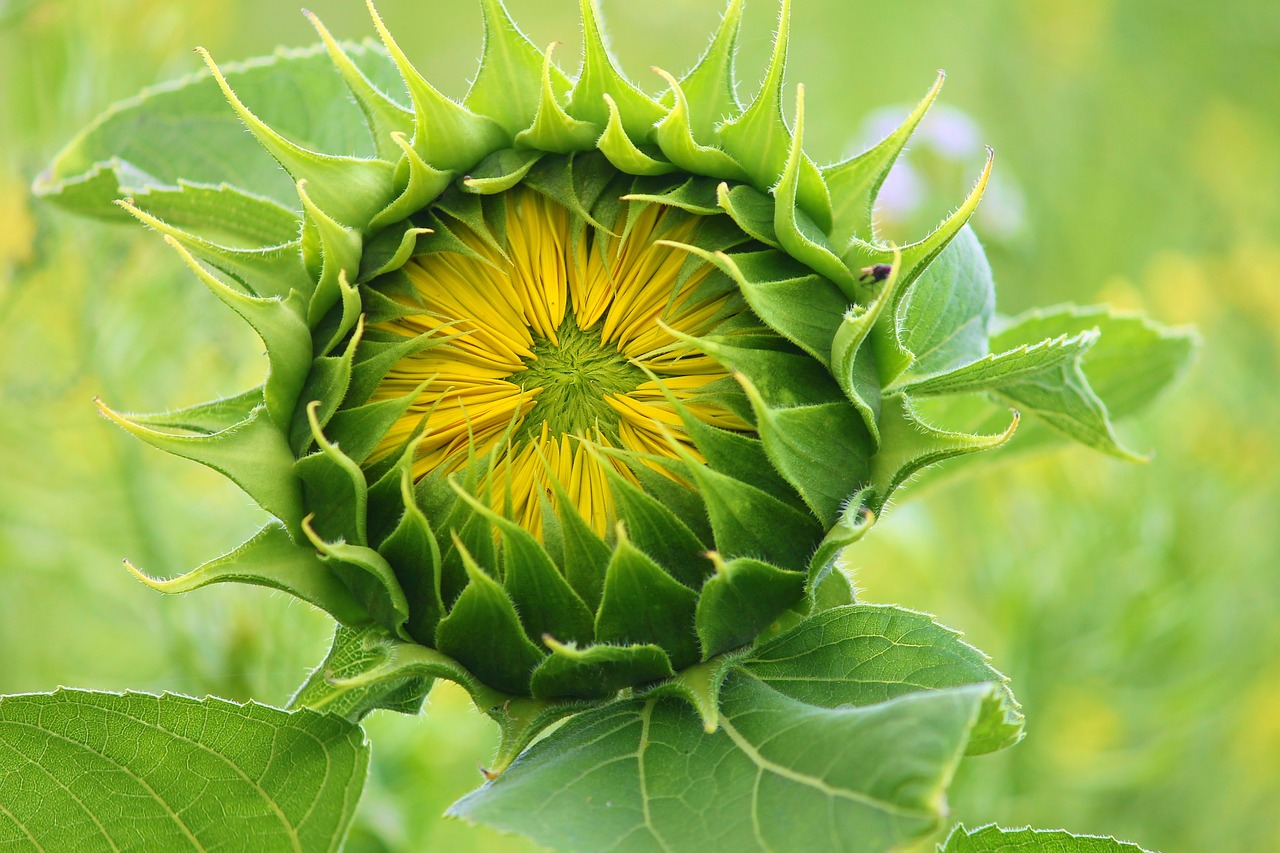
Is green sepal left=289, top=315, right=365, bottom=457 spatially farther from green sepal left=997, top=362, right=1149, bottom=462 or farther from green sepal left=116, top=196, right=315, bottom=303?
green sepal left=997, top=362, right=1149, bottom=462

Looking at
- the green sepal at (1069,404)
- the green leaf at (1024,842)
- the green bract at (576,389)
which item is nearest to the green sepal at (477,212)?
the green bract at (576,389)

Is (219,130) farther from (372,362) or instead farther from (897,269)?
(897,269)

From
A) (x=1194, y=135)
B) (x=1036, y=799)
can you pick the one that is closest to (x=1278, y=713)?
(x=1036, y=799)

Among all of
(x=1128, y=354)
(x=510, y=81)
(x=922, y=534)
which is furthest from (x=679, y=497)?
(x=922, y=534)

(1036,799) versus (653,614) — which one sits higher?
(653,614)

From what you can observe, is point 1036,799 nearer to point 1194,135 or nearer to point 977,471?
point 977,471

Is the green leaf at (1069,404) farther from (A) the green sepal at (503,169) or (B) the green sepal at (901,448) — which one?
(A) the green sepal at (503,169)
